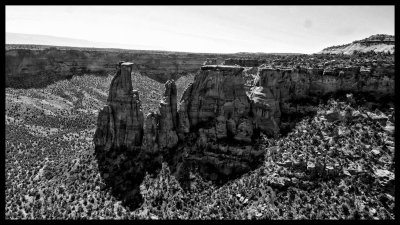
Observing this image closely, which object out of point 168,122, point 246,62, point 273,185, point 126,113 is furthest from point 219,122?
point 246,62

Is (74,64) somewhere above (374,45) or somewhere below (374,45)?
below

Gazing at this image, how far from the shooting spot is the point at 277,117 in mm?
61469

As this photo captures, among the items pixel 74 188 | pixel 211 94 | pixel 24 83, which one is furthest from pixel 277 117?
pixel 24 83

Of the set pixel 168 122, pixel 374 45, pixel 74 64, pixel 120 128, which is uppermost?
pixel 374 45

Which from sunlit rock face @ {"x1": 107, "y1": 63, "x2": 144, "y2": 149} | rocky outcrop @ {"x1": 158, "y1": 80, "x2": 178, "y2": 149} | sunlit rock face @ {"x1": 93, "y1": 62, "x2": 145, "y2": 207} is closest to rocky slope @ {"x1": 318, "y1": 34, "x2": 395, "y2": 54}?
rocky outcrop @ {"x1": 158, "y1": 80, "x2": 178, "y2": 149}

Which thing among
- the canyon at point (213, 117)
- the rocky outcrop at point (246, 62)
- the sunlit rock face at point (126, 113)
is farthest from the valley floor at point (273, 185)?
the rocky outcrop at point (246, 62)

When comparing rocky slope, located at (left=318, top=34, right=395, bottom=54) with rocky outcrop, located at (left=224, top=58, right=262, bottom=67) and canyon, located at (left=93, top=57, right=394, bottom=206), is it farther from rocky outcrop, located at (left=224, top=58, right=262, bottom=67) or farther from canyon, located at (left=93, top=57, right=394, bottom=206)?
canyon, located at (left=93, top=57, right=394, bottom=206)

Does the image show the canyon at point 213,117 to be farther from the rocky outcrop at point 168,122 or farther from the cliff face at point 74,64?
the cliff face at point 74,64

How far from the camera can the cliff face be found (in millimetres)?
146538

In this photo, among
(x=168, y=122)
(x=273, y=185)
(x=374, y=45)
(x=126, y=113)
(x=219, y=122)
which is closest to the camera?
(x=273, y=185)

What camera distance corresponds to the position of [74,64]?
16562cm

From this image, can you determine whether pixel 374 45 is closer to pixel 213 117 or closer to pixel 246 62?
pixel 246 62

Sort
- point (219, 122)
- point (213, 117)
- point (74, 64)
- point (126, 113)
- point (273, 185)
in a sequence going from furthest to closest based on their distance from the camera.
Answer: point (74, 64)
point (126, 113)
point (213, 117)
point (219, 122)
point (273, 185)
